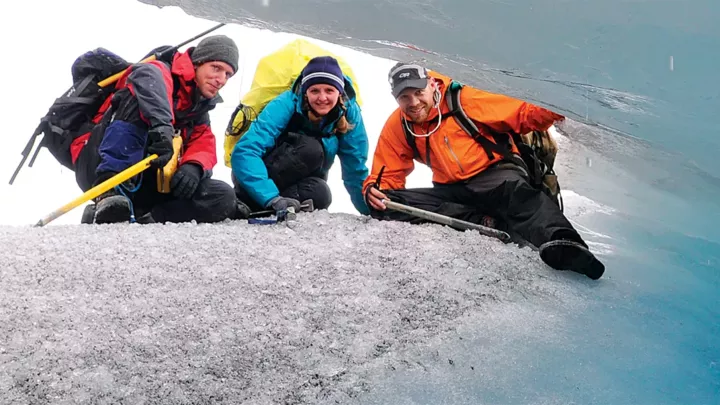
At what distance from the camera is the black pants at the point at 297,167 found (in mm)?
3480

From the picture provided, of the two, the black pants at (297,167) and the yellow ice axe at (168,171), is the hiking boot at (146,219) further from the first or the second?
the black pants at (297,167)

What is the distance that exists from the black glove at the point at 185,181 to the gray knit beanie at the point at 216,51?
63 cm

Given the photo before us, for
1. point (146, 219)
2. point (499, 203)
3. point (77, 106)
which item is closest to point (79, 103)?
point (77, 106)

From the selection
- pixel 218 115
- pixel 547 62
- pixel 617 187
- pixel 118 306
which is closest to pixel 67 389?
pixel 118 306

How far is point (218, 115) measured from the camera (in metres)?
9.65

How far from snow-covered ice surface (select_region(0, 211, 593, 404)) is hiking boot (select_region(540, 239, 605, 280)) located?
2.2 inches

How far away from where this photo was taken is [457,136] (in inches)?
122

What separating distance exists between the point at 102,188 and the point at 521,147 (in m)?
2.34

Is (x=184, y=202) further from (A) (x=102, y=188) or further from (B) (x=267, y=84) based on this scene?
(B) (x=267, y=84)

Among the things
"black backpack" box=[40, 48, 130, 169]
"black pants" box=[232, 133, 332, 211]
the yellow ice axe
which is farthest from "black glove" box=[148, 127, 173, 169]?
"black pants" box=[232, 133, 332, 211]

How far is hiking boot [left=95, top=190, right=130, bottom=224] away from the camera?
277 centimetres

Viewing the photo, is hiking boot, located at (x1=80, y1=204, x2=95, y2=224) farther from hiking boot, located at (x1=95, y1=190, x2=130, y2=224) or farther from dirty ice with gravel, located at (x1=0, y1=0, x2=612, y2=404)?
dirty ice with gravel, located at (x1=0, y1=0, x2=612, y2=404)

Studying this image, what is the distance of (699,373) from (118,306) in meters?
1.78

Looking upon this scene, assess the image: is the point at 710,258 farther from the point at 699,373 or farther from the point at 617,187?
the point at 699,373
